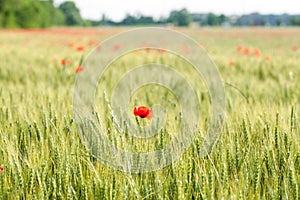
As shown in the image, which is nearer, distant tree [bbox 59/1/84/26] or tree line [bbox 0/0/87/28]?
tree line [bbox 0/0/87/28]

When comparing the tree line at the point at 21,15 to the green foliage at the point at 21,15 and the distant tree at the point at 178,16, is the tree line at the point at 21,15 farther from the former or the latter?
the distant tree at the point at 178,16

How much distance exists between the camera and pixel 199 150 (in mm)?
1294

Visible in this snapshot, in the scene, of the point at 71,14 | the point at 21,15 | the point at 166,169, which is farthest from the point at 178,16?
the point at 71,14

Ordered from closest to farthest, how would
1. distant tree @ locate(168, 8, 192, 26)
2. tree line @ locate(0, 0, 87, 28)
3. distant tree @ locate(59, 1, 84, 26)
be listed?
distant tree @ locate(168, 8, 192, 26), tree line @ locate(0, 0, 87, 28), distant tree @ locate(59, 1, 84, 26)

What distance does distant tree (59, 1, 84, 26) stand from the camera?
70438 millimetres

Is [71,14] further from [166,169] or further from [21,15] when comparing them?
[166,169]

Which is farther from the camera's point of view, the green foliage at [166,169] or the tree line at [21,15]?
the tree line at [21,15]

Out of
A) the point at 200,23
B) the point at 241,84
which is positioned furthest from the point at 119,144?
the point at 200,23

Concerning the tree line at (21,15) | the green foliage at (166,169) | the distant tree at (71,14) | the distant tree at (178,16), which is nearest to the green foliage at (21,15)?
the tree line at (21,15)

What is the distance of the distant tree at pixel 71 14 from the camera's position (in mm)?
70438

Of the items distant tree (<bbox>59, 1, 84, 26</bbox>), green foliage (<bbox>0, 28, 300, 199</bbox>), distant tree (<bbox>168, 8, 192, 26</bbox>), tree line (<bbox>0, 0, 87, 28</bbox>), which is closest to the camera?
green foliage (<bbox>0, 28, 300, 199</bbox>)

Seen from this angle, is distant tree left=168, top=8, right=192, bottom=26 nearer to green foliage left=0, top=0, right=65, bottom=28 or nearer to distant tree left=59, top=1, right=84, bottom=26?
green foliage left=0, top=0, right=65, bottom=28

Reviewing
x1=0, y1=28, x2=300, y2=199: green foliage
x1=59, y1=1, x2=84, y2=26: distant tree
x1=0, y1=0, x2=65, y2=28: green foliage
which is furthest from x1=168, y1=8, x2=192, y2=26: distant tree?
x1=59, y1=1, x2=84, y2=26: distant tree

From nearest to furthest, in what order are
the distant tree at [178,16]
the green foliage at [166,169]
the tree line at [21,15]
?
the green foliage at [166,169]
the distant tree at [178,16]
the tree line at [21,15]
